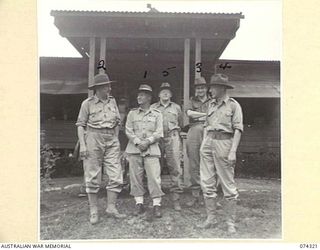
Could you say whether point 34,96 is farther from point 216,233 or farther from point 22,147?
point 216,233

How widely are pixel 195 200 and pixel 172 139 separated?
675 mm

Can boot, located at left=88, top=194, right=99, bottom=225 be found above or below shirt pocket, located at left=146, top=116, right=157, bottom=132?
below

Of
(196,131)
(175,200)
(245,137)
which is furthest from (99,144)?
(245,137)

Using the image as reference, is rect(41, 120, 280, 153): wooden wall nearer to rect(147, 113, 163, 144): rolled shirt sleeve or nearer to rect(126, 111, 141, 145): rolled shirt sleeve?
rect(126, 111, 141, 145): rolled shirt sleeve

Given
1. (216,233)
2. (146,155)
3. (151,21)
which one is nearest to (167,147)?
(146,155)

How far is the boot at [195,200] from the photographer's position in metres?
4.40

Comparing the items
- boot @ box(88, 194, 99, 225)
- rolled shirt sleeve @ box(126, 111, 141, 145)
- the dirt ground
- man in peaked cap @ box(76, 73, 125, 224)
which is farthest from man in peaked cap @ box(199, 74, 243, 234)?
boot @ box(88, 194, 99, 225)

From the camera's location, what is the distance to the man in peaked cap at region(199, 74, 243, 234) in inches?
152

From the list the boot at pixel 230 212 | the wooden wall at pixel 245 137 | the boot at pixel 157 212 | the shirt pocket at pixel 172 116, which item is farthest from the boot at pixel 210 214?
the wooden wall at pixel 245 137

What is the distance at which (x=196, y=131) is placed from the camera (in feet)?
15.1

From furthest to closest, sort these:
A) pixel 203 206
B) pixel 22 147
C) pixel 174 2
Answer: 1. pixel 203 206
2. pixel 174 2
3. pixel 22 147

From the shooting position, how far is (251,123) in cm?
671

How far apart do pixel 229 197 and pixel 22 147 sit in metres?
1.85

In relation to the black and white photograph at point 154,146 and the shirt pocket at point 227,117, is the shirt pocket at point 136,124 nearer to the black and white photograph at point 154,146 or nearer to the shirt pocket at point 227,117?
the black and white photograph at point 154,146
